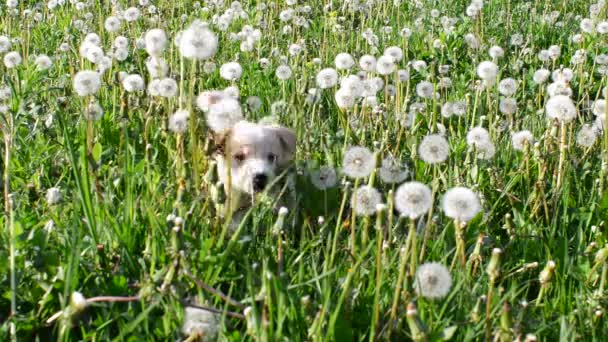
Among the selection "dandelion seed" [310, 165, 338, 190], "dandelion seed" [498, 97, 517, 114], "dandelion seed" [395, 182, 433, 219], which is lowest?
"dandelion seed" [310, 165, 338, 190]

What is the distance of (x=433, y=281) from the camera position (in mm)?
1726

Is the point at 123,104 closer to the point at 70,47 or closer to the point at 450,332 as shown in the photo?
the point at 450,332

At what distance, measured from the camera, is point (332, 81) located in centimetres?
347

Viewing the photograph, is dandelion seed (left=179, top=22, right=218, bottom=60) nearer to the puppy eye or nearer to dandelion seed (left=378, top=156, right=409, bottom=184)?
dandelion seed (left=378, top=156, right=409, bottom=184)

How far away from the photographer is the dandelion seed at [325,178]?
8.75 ft

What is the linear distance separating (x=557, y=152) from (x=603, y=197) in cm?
43

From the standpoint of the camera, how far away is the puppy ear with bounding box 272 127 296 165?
318cm

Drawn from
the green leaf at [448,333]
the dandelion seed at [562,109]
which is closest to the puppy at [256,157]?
the dandelion seed at [562,109]

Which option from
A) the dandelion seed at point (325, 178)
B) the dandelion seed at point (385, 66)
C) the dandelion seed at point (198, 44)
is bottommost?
the dandelion seed at point (325, 178)

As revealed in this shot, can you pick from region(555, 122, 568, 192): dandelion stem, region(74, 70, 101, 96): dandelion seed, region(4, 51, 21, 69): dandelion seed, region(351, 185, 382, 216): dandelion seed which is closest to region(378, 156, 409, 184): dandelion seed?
region(351, 185, 382, 216): dandelion seed

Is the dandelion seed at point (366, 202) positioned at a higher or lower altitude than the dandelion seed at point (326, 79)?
lower

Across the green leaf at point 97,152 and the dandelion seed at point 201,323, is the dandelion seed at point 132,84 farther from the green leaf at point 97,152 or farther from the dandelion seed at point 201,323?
the dandelion seed at point 201,323

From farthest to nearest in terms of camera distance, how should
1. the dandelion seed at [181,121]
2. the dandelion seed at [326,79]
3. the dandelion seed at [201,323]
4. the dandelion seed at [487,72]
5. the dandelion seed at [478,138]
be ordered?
1. the dandelion seed at [326,79]
2. the dandelion seed at [487,72]
3. the dandelion seed at [478,138]
4. the dandelion seed at [181,121]
5. the dandelion seed at [201,323]

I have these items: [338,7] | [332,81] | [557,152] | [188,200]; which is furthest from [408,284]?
[338,7]
